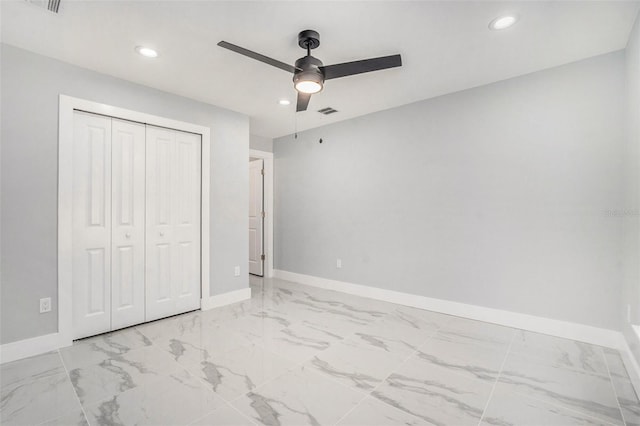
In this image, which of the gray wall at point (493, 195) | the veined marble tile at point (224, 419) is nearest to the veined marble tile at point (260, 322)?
the veined marble tile at point (224, 419)

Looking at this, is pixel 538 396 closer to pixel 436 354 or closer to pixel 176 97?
pixel 436 354

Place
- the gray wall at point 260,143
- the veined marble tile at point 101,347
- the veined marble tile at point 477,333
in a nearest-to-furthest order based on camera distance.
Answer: the veined marble tile at point 101,347, the veined marble tile at point 477,333, the gray wall at point 260,143

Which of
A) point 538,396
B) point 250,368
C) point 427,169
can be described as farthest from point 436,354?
point 427,169

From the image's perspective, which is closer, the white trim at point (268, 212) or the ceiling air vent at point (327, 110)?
the ceiling air vent at point (327, 110)

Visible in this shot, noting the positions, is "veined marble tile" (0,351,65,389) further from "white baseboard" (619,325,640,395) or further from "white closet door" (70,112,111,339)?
"white baseboard" (619,325,640,395)

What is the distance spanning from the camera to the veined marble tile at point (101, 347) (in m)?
2.37

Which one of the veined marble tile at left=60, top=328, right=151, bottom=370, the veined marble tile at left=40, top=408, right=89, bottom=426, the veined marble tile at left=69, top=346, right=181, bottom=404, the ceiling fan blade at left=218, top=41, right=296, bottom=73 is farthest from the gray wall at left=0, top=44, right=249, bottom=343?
the ceiling fan blade at left=218, top=41, right=296, bottom=73

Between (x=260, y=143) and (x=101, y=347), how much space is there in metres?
3.69

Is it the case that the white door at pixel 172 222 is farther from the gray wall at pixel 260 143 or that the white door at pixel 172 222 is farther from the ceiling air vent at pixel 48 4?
the gray wall at pixel 260 143

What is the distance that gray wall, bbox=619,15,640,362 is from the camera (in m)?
2.04

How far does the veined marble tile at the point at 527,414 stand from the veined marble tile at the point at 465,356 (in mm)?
231

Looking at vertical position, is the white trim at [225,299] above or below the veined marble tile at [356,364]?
above

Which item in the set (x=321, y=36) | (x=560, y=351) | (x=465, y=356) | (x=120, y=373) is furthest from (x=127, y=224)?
(x=560, y=351)

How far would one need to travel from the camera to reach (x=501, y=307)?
309cm
